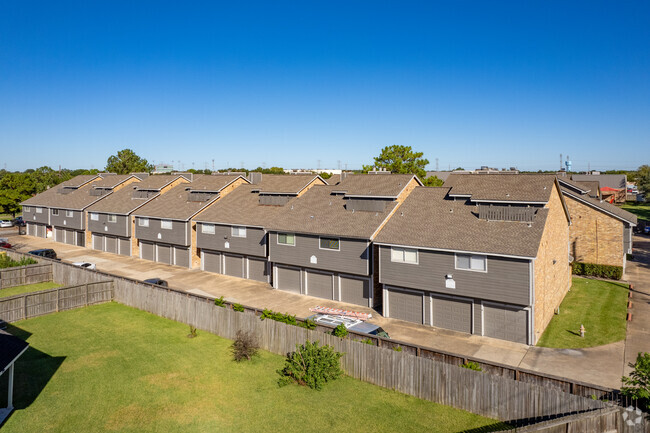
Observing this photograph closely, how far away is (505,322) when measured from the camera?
24547 millimetres

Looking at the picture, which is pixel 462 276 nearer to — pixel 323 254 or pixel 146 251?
pixel 323 254

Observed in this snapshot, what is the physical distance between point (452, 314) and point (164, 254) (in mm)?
33025

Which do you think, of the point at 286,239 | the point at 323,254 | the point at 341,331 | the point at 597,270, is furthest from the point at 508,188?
the point at 597,270

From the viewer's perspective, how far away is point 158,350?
22.7m

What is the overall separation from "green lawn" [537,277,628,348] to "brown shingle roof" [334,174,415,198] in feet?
46.1

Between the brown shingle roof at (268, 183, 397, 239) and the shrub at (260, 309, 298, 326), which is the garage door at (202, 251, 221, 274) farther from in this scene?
the shrub at (260, 309, 298, 326)

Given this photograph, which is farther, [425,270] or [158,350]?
[425,270]

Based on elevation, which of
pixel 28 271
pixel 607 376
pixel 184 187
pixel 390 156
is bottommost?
pixel 607 376

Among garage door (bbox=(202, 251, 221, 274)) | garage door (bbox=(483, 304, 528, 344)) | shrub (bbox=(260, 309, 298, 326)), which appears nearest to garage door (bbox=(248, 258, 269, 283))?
garage door (bbox=(202, 251, 221, 274))

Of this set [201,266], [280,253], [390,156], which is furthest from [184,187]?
[390,156]

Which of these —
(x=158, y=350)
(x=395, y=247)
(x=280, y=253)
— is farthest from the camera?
(x=280, y=253)

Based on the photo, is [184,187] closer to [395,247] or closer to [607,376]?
[395,247]

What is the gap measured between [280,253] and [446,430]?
21.9 m

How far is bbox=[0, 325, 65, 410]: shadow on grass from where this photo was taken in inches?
683
